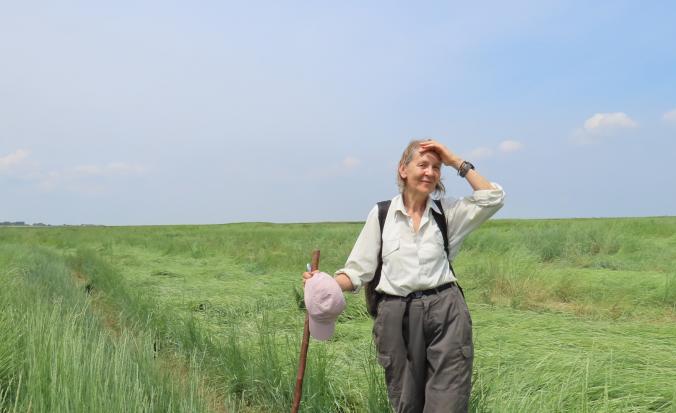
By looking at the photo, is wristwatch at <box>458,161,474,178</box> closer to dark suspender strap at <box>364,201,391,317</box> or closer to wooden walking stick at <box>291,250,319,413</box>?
dark suspender strap at <box>364,201,391,317</box>

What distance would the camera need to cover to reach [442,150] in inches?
79.7

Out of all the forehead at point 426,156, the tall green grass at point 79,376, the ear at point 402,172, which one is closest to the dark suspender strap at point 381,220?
the ear at point 402,172

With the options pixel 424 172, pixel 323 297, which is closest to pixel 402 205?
pixel 424 172

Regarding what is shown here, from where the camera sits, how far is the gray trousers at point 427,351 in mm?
1930

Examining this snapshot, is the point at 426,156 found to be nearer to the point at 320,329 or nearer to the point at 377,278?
the point at 377,278

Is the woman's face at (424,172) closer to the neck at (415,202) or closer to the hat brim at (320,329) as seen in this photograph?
the neck at (415,202)

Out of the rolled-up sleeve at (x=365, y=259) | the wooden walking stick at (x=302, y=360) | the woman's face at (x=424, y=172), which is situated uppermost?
the woman's face at (x=424, y=172)

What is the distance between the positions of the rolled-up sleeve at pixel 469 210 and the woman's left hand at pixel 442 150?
5.7 inches

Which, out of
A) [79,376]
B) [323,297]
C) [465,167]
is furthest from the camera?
[79,376]

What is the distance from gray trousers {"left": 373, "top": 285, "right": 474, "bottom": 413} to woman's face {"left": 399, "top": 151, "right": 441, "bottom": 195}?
406mm

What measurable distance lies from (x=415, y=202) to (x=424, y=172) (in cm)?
14

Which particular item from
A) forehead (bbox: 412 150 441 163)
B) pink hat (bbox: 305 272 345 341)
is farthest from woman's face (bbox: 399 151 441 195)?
pink hat (bbox: 305 272 345 341)

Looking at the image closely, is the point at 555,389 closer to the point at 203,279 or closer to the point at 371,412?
the point at 371,412

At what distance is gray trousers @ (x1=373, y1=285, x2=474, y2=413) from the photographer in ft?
6.33
